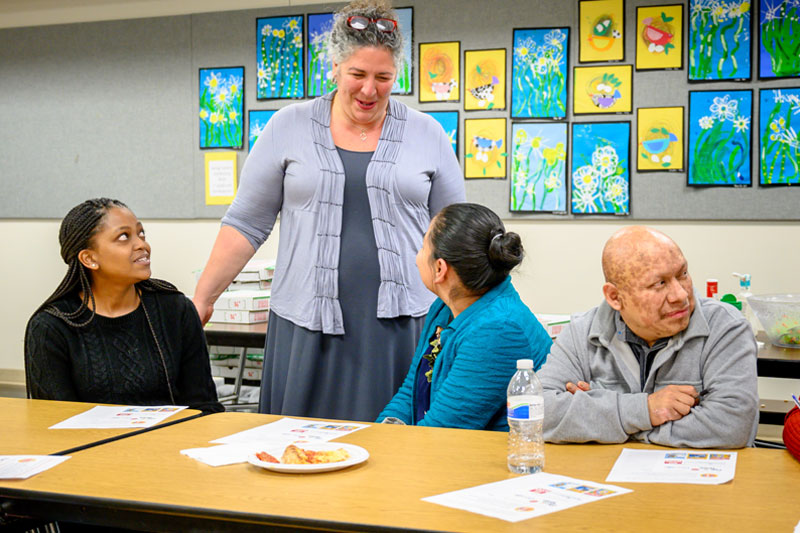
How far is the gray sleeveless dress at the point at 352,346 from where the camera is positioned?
2.52 metres

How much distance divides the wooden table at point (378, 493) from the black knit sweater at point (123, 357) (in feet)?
2.36

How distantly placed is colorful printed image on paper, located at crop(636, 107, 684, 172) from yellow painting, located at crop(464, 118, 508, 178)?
0.75 metres

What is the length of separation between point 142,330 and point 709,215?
3.13 meters

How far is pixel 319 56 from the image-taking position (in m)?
5.30

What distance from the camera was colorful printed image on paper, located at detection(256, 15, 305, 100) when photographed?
210 inches

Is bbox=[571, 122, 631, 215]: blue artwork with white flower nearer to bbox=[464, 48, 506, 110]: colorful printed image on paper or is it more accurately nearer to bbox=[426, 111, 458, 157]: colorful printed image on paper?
bbox=[464, 48, 506, 110]: colorful printed image on paper

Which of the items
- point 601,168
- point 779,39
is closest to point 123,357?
point 601,168

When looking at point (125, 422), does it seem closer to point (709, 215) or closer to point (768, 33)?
point (709, 215)

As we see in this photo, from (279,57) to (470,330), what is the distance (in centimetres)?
366

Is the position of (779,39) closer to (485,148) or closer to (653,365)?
(485,148)

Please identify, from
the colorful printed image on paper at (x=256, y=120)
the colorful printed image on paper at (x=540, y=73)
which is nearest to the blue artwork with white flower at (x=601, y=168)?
the colorful printed image on paper at (x=540, y=73)

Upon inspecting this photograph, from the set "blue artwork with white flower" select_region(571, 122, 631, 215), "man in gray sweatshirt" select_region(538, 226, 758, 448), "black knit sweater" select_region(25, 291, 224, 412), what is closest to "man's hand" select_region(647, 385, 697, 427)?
"man in gray sweatshirt" select_region(538, 226, 758, 448)

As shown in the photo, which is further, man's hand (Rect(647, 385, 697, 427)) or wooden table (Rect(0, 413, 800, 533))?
man's hand (Rect(647, 385, 697, 427))

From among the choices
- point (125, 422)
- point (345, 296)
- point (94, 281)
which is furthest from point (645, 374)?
point (94, 281)
